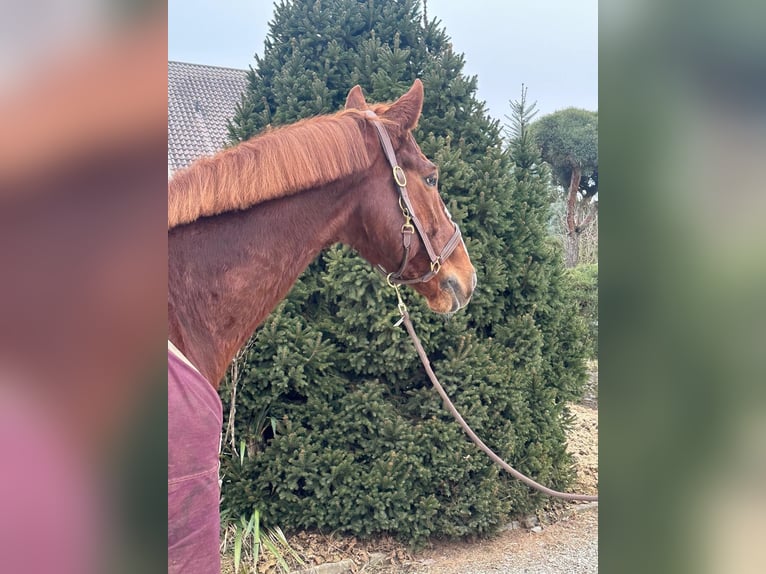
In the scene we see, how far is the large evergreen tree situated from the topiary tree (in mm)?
4334

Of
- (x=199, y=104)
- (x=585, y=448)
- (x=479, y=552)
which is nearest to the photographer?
(x=479, y=552)

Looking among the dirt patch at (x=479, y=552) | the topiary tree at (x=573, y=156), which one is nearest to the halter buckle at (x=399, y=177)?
the dirt patch at (x=479, y=552)

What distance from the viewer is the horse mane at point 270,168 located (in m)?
1.37

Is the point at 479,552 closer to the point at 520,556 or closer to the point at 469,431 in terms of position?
the point at 520,556

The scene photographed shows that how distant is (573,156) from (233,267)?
7374 millimetres

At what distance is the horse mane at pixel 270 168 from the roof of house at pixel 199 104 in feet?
12.5

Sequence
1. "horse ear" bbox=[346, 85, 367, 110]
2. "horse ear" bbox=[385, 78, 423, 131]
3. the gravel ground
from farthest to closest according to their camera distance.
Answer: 1. the gravel ground
2. "horse ear" bbox=[346, 85, 367, 110]
3. "horse ear" bbox=[385, 78, 423, 131]

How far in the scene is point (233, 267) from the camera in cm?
144

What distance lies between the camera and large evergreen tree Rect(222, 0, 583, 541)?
2.71 m

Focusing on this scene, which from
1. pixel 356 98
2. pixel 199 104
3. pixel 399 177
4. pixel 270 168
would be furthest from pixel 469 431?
pixel 199 104
